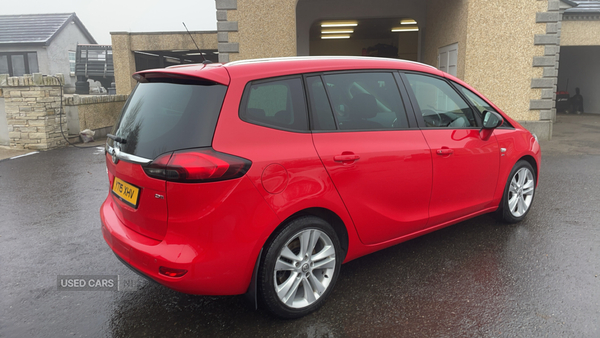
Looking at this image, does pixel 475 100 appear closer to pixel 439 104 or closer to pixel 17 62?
pixel 439 104

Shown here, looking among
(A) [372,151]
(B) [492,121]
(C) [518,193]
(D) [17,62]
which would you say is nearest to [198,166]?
(A) [372,151]

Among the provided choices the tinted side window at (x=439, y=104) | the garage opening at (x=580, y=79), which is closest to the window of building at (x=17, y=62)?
the garage opening at (x=580, y=79)

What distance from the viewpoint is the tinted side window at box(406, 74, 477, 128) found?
358cm

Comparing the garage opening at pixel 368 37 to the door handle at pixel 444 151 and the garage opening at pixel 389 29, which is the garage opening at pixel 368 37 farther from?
the door handle at pixel 444 151

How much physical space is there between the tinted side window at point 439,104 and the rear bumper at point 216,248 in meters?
1.69

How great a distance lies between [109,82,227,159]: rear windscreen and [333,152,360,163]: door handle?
32.5 inches

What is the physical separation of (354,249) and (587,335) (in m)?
1.48

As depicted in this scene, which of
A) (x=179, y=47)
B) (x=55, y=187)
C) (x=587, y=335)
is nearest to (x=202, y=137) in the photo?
(x=587, y=335)

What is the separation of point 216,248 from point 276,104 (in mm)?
952

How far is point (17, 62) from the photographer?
34625mm

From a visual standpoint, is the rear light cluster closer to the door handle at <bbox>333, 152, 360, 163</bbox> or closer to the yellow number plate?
the yellow number plate

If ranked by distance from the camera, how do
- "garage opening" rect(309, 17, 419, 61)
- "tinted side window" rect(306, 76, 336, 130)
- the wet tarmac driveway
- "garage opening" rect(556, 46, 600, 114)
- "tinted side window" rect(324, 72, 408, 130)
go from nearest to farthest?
the wet tarmac driveway < "tinted side window" rect(306, 76, 336, 130) < "tinted side window" rect(324, 72, 408, 130) < "garage opening" rect(309, 17, 419, 61) < "garage opening" rect(556, 46, 600, 114)

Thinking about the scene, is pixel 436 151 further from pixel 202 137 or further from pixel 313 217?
pixel 202 137

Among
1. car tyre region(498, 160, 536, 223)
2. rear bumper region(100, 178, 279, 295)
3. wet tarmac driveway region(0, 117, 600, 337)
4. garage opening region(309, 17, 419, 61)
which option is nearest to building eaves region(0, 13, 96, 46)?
garage opening region(309, 17, 419, 61)
